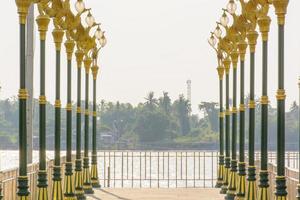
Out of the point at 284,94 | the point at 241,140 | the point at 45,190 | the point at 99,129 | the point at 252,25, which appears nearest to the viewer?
the point at 284,94

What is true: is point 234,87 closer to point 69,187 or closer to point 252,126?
point 252,126

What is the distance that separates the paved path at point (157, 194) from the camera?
24803 millimetres

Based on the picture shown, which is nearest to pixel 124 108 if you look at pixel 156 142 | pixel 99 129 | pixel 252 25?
pixel 99 129

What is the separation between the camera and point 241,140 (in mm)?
20031

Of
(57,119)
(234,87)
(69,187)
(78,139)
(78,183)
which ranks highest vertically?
(234,87)

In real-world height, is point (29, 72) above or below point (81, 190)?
above

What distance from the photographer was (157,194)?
26.5 metres

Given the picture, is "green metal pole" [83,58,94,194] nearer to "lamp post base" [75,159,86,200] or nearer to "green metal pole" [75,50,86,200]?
"lamp post base" [75,159,86,200]

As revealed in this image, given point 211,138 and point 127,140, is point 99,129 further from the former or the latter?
point 211,138

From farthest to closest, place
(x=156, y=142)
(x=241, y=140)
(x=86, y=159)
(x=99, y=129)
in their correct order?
(x=99, y=129)
(x=156, y=142)
(x=86, y=159)
(x=241, y=140)

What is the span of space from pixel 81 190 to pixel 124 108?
132 metres

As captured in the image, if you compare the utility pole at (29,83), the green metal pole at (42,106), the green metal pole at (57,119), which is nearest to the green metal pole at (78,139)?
the utility pole at (29,83)

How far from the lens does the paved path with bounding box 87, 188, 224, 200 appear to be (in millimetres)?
24803

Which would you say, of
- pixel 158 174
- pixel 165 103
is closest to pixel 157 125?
pixel 165 103
